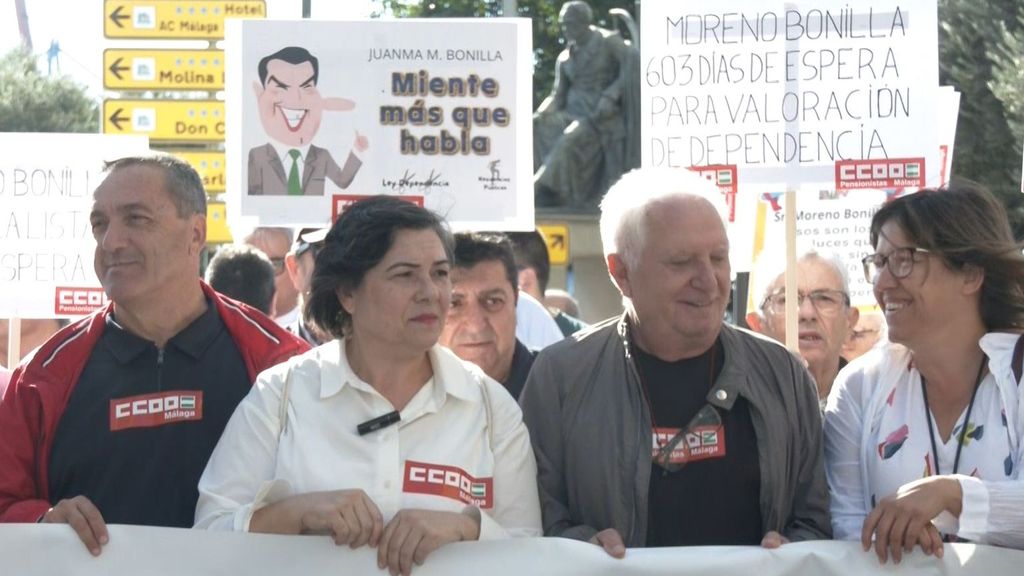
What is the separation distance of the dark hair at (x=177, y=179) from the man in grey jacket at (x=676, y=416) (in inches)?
41.0

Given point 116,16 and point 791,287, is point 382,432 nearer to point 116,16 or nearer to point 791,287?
point 791,287

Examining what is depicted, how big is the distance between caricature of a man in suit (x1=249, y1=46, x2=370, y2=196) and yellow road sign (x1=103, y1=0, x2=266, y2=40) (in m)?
14.5

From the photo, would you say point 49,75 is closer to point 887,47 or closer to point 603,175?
point 603,175

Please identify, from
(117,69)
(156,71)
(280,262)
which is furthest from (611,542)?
(117,69)

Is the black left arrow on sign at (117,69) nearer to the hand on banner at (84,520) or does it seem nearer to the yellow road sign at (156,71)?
the yellow road sign at (156,71)

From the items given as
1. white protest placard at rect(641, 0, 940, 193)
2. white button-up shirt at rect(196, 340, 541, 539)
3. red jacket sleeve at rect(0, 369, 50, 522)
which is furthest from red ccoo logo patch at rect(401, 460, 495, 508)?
white protest placard at rect(641, 0, 940, 193)

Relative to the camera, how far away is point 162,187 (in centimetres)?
427

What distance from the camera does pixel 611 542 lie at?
378 cm

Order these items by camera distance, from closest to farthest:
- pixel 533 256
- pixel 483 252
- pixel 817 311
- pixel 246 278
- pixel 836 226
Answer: pixel 483 252
pixel 817 311
pixel 246 278
pixel 533 256
pixel 836 226

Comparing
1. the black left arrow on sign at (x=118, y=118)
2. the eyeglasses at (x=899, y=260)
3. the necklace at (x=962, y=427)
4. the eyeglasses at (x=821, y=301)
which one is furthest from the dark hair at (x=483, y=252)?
the black left arrow on sign at (x=118, y=118)

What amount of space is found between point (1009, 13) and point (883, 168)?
52.5 feet

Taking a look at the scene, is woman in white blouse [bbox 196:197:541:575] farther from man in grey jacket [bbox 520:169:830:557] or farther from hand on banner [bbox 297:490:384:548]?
man in grey jacket [bbox 520:169:830:557]

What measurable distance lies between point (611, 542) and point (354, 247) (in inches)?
37.1

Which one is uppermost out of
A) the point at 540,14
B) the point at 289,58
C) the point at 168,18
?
the point at 540,14
